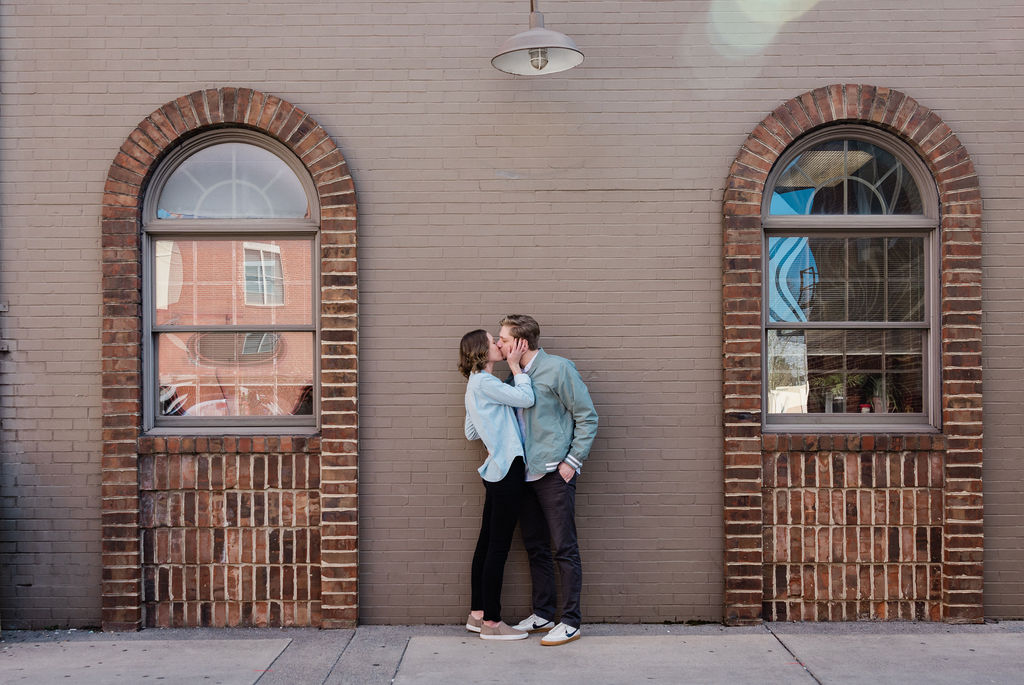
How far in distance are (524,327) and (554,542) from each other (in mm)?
1340

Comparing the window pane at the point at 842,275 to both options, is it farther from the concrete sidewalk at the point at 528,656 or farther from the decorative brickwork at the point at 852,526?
the concrete sidewalk at the point at 528,656

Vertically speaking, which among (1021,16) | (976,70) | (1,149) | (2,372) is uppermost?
(1021,16)

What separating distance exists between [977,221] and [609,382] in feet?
8.29

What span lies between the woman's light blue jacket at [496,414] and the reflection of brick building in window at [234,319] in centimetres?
124

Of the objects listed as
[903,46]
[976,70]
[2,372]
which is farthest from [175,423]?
[976,70]

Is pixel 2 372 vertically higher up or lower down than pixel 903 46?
lower down

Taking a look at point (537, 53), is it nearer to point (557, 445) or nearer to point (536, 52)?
point (536, 52)

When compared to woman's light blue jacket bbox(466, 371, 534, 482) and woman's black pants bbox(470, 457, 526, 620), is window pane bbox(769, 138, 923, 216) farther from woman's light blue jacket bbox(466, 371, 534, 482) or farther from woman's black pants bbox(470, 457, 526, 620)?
woman's black pants bbox(470, 457, 526, 620)

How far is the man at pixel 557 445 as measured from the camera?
190 inches

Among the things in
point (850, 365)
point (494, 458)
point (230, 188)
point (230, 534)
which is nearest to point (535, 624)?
point (494, 458)

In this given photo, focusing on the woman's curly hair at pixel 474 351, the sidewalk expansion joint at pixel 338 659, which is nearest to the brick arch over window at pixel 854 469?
the woman's curly hair at pixel 474 351

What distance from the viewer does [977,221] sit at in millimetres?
5141

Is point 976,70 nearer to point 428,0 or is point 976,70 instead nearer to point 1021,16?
point 1021,16

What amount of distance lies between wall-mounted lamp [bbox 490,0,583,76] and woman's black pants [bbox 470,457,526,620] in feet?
7.68
